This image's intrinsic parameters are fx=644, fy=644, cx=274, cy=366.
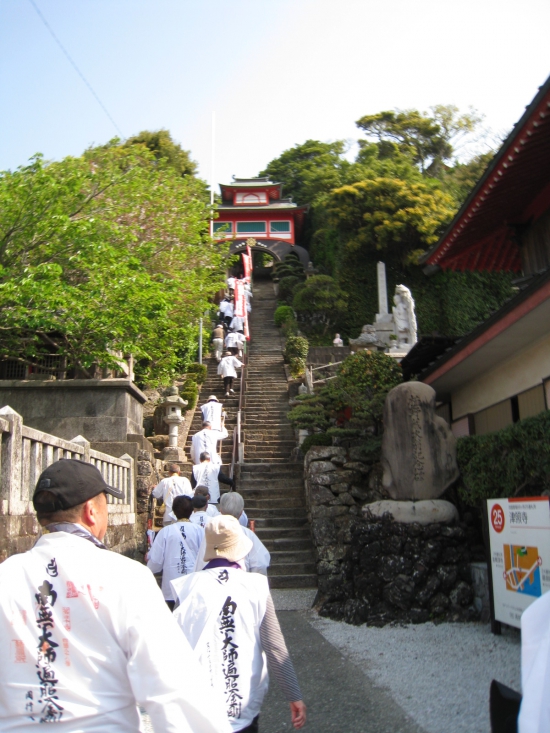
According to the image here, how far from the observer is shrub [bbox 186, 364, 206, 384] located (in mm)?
20919

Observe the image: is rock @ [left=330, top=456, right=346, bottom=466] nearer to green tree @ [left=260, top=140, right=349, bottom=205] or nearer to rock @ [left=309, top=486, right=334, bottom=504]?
rock @ [left=309, top=486, right=334, bottom=504]

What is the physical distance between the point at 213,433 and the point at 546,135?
7433 mm

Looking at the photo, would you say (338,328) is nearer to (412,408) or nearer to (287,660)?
(412,408)

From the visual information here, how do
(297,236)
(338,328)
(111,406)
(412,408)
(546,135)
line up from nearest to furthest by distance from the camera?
(546,135), (412,408), (111,406), (338,328), (297,236)

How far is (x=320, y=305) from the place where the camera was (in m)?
30.8

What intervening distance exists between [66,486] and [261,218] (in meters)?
42.6

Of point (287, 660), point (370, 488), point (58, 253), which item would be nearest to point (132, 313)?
point (58, 253)

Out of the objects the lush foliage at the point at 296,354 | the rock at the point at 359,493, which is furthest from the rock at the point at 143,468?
the lush foliage at the point at 296,354

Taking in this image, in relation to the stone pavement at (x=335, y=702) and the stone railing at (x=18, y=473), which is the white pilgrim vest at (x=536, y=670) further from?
the stone railing at (x=18, y=473)

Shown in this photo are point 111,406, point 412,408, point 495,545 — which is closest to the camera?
point 495,545

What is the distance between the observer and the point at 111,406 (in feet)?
42.8

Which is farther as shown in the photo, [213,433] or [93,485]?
[213,433]

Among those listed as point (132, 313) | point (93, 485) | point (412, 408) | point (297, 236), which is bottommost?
point (93, 485)

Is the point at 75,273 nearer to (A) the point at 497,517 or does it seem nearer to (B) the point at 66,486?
(A) the point at 497,517
